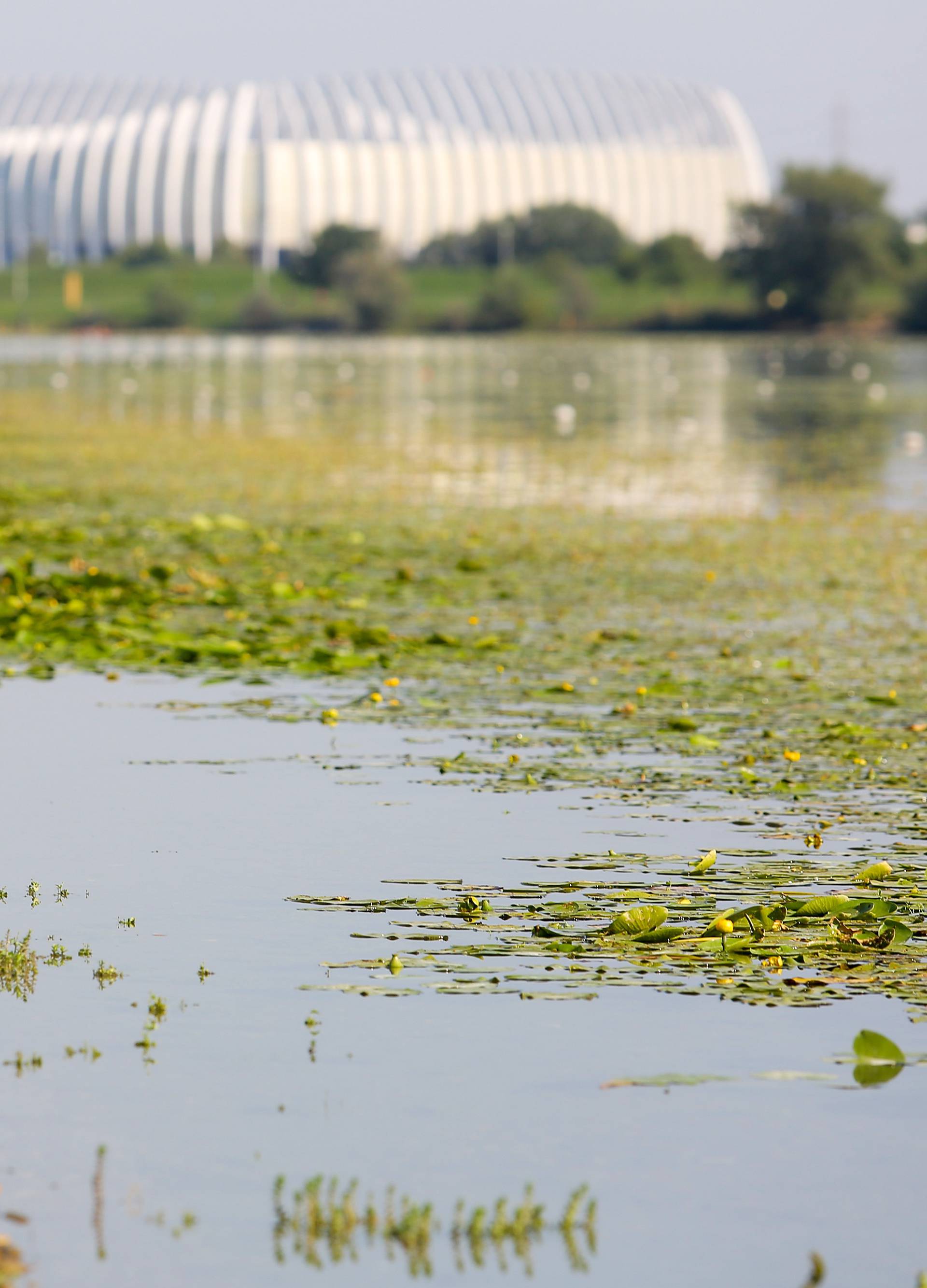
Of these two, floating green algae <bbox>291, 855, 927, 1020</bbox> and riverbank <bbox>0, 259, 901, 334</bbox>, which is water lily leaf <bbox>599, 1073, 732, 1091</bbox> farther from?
riverbank <bbox>0, 259, 901, 334</bbox>

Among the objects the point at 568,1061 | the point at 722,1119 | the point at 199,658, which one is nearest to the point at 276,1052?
the point at 568,1061

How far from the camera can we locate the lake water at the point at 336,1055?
14.6 feet

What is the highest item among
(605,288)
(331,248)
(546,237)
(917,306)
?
(546,237)

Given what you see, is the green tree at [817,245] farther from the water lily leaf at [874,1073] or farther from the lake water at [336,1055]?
the water lily leaf at [874,1073]

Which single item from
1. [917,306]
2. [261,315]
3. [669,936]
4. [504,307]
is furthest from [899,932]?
[261,315]

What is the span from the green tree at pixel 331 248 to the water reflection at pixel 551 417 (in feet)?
226

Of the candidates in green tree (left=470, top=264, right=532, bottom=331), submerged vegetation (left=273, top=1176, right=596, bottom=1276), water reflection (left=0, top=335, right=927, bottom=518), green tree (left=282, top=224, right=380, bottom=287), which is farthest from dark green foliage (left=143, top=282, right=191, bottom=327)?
A: submerged vegetation (left=273, top=1176, right=596, bottom=1276)

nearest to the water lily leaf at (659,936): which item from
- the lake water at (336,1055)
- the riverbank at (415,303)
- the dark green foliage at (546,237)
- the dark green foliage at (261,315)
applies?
the lake water at (336,1055)

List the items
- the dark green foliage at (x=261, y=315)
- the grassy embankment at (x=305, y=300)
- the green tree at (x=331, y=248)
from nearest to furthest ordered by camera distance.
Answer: the grassy embankment at (x=305, y=300)
the dark green foliage at (x=261, y=315)
the green tree at (x=331, y=248)

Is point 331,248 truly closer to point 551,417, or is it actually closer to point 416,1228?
point 551,417

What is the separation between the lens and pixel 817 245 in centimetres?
13950

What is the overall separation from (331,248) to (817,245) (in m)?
41.1

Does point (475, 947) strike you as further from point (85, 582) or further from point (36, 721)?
point (85, 582)

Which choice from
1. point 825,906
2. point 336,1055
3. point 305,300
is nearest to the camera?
point 336,1055
